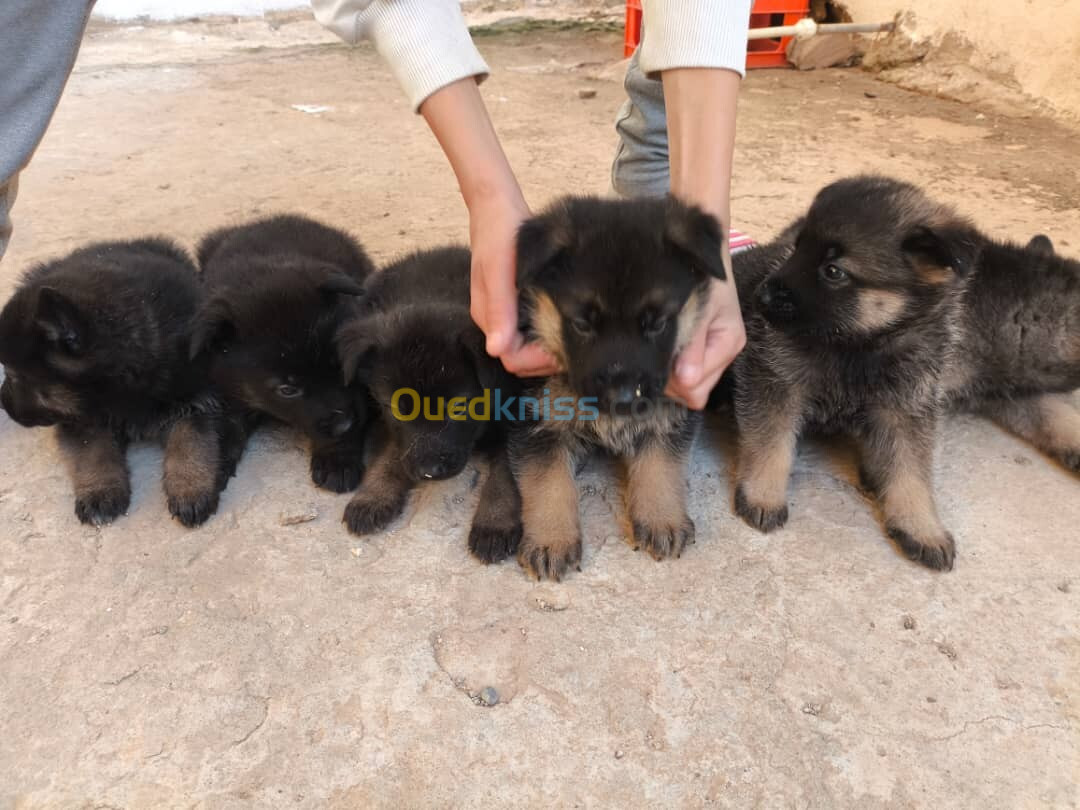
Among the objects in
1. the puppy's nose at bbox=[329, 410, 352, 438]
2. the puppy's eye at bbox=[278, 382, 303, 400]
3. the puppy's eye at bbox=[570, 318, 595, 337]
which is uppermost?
the puppy's eye at bbox=[570, 318, 595, 337]

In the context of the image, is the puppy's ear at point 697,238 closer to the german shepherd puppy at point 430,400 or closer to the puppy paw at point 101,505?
the german shepherd puppy at point 430,400

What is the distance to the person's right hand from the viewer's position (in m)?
2.22

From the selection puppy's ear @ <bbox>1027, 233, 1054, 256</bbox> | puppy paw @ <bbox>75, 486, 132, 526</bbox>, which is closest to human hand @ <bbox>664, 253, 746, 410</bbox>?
puppy's ear @ <bbox>1027, 233, 1054, 256</bbox>

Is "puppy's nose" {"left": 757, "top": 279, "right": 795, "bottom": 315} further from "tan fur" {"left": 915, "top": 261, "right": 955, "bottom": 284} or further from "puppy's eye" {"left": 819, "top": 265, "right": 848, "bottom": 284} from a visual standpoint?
"tan fur" {"left": 915, "top": 261, "right": 955, "bottom": 284}

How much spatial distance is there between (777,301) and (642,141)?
1.58 m

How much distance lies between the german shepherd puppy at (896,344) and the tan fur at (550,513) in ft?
1.78

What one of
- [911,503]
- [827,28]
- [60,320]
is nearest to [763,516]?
[911,503]

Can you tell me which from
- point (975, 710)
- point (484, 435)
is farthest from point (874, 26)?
point (975, 710)

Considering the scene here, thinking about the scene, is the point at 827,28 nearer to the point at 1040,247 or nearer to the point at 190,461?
the point at 1040,247

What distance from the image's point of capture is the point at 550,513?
2.37 m

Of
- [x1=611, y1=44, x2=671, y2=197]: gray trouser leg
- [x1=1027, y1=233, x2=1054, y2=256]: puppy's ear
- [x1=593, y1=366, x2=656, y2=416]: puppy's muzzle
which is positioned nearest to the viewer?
[x1=593, y1=366, x2=656, y2=416]: puppy's muzzle

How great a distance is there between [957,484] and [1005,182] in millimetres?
3088

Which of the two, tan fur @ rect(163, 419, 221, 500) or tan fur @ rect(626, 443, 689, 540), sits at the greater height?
tan fur @ rect(163, 419, 221, 500)

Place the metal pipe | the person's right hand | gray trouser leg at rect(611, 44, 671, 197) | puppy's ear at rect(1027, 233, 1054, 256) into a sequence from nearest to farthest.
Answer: the person's right hand → puppy's ear at rect(1027, 233, 1054, 256) → gray trouser leg at rect(611, 44, 671, 197) → the metal pipe
